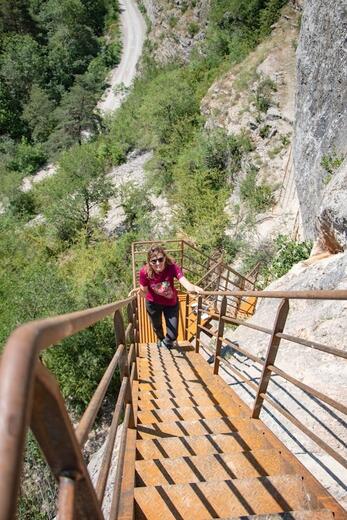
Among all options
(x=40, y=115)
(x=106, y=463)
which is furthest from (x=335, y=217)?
(x=40, y=115)

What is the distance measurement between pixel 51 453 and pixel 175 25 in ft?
160

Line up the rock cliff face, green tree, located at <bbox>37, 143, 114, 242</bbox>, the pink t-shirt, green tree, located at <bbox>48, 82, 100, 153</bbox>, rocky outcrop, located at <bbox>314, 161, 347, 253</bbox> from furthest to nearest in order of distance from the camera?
green tree, located at <bbox>48, 82, 100, 153</bbox> < green tree, located at <bbox>37, 143, 114, 242</bbox> < the rock cliff face < rocky outcrop, located at <bbox>314, 161, 347, 253</bbox> < the pink t-shirt

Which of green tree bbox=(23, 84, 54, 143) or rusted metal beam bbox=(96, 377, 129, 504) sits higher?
green tree bbox=(23, 84, 54, 143)

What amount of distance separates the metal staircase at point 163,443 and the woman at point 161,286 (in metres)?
1.00

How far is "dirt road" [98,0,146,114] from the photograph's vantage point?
44875 mm

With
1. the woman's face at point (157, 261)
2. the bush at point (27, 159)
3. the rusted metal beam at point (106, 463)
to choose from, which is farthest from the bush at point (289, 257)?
the bush at point (27, 159)

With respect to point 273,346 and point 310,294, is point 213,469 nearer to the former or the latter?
point 273,346

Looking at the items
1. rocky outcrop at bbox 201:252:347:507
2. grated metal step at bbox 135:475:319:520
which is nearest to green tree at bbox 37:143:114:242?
rocky outcrop at bbox 201:252:347:507

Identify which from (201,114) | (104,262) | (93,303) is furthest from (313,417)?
(201,114)

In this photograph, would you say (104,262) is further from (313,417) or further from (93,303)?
(313,417)

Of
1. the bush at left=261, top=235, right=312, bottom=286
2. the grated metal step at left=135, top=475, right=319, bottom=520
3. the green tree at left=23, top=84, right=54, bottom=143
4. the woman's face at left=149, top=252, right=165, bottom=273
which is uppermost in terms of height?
the green tree at left=23, top=84, right=54, bottom=143

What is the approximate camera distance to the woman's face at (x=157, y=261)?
502 centimetres

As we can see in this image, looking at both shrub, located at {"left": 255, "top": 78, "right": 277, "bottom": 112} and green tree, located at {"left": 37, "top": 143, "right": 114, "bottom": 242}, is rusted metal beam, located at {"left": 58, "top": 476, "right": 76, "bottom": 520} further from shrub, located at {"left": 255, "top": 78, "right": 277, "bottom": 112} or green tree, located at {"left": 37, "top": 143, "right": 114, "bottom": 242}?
green tree, located at {"left": 37, "top": 143, "right": 114, "bottom": 242}

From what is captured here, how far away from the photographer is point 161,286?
5.48 metres
